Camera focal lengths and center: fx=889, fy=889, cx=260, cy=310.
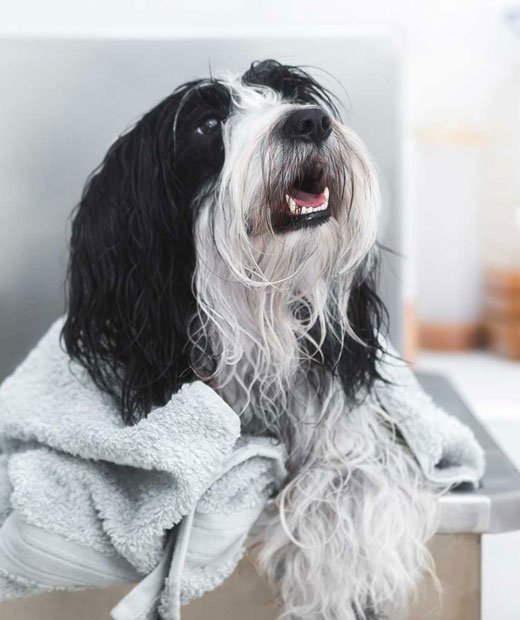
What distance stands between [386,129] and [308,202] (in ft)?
1.78

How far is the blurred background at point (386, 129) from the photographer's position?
1.25 m

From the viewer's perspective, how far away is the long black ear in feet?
2.72

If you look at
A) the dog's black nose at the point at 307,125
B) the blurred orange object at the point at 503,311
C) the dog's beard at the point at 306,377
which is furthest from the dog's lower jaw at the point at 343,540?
the blurred orange object at the point at 503,311

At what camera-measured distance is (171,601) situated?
744 millimetres

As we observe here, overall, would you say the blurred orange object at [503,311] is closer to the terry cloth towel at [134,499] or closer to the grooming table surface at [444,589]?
the grooming table surface at [444,589]

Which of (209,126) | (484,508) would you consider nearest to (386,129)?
(209,126)

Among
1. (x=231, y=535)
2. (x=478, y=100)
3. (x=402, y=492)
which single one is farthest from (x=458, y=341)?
(x=231, y=535)

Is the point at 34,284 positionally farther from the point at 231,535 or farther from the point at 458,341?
the point at 458,341

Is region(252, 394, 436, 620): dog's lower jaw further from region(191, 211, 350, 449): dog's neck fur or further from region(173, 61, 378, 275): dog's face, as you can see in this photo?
region(173, 61, 378, 275): dog's face

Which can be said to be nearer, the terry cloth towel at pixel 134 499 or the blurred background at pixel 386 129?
the terry cloth towel at pixel 134 499

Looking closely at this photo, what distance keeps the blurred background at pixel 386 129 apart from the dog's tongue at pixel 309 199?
477 mm

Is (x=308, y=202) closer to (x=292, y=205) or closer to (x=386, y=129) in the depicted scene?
(x=292, y=205)

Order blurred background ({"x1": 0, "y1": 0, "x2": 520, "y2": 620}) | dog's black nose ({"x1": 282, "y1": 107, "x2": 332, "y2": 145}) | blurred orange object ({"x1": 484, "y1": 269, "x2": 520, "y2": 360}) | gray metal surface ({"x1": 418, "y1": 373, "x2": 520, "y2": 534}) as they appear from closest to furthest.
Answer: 1. dog's black nose ({"x1": 282, "y1": 107, "x2": 332, "y2": 145})
2. gray metal surface ({"x1": 418, "y1": 373, "x2": 520, "y2": 534})
3. blurred background ({"x1": 0, "y1": 0, "x2": 520, "y2": 620})
4. blurred orange object ({"x1": 484, "y1": 269, "x2": 520, "y2": 360})

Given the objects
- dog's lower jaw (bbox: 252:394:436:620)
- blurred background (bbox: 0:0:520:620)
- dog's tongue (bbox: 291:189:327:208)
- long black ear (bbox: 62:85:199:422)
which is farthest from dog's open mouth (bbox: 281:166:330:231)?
blurred background (bbox: 0:0:520:620)
